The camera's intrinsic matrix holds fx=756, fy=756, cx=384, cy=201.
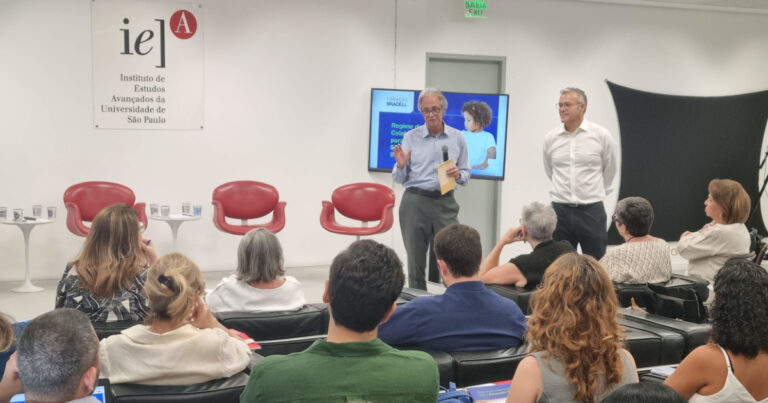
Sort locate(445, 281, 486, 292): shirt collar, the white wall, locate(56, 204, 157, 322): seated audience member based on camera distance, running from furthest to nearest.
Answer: the white wall → locate(56, 204, 157, 322): seated audience member → locate(445, 281, 486, 292): shirt collar

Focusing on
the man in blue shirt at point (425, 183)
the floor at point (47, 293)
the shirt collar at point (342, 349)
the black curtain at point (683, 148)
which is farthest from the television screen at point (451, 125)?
the shirt collar at point (342, 349)

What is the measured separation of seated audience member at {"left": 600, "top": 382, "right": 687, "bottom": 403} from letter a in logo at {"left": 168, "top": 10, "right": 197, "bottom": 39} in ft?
22.3

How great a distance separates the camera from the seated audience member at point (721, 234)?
15.5ft

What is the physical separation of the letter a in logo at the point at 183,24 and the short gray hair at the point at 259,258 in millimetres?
4574

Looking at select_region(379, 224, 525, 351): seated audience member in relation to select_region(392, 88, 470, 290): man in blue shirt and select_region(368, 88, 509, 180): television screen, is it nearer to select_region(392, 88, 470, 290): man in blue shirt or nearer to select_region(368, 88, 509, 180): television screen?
select_region(392, 88, 470, 290): man in blue shirt

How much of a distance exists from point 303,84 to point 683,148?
4784mm

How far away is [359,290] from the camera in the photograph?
5.97 feet

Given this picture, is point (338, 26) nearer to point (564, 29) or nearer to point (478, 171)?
point (478, 171)

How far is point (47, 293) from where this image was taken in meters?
6.65

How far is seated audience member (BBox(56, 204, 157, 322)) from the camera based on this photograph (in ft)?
10.4

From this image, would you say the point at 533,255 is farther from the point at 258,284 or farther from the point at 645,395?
the point at 645,395

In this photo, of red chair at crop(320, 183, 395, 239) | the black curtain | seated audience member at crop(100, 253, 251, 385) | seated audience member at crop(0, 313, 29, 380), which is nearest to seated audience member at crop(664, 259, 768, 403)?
seated audience member at crop(100, 253, 251, 385)

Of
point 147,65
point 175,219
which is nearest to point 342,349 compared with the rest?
Result: point 175,219

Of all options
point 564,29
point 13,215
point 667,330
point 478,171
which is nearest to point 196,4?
point 13,215
